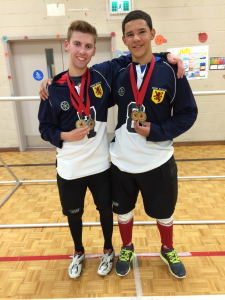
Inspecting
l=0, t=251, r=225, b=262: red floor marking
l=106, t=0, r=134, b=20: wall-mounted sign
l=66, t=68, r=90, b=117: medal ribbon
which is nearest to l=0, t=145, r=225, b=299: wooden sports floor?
l=0, t=251, r=225, b=262: red floor marking

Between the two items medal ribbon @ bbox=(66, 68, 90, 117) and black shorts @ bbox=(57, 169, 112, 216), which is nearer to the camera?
medal ribbon @ bbox=(66, 68, 90, 117)

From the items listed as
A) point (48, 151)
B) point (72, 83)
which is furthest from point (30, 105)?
point (72, 83)

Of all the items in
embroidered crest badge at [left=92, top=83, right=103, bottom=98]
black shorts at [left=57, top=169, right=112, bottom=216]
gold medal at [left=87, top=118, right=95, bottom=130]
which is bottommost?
black shorts at [left=57, top=169, right=112, bottom=216]

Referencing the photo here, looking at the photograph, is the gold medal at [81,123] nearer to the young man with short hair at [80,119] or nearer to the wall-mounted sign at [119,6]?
the young man with short hair at [80,119]

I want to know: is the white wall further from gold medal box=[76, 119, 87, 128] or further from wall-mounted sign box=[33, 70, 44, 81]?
gold medal box=[76, 119, 87, 128]

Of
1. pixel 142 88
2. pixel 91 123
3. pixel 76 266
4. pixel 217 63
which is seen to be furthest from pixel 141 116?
A: pixel 217 63

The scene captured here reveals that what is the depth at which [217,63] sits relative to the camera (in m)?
3.63

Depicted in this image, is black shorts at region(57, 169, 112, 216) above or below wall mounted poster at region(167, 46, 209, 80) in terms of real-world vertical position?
below

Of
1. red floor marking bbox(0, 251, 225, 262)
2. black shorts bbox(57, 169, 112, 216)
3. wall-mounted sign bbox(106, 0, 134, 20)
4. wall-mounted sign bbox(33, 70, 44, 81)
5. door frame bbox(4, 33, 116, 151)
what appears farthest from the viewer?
wall-mounted sign bbox(33, 70, 44, 81)

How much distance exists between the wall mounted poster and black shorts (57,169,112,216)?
316 centimetres

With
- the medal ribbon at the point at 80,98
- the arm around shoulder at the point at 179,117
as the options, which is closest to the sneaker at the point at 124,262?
the arm around shoulder at the point at 179,117

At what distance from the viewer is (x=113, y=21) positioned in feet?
11.4

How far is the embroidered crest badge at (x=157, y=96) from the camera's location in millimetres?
1050

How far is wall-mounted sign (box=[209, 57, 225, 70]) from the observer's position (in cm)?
361
